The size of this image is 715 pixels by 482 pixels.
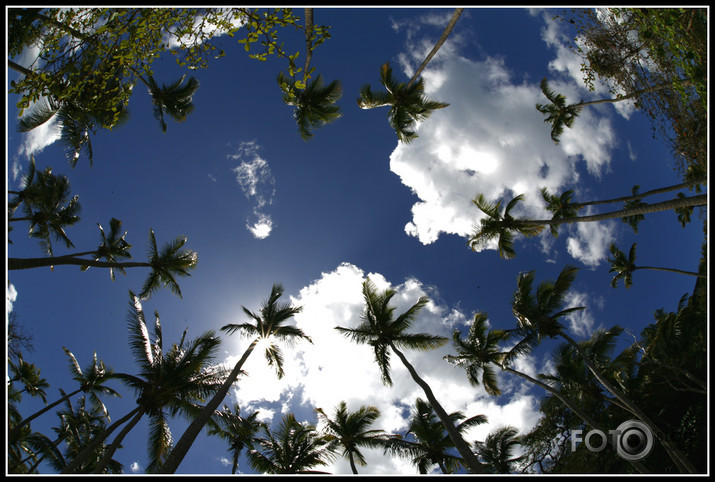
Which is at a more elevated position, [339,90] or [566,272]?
[339,90]

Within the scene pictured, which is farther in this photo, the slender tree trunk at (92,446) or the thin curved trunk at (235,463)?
the thin curved trunk at (235,463)

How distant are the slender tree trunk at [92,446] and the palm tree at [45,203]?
35.7ft

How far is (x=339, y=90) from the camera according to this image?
1316cm

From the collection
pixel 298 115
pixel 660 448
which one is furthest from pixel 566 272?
pixel 298 115

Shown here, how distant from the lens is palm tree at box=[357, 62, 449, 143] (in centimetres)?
1219

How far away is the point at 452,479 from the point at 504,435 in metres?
16.7

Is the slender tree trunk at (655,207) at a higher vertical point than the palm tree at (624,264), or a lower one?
lower

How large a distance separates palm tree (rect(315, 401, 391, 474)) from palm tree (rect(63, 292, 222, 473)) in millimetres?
6208

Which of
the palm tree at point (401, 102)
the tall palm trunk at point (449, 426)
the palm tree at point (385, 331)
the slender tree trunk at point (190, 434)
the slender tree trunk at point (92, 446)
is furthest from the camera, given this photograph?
the palm tree at point (385, 331)

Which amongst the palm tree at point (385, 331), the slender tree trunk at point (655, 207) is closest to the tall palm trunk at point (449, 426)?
the palm tree at point (385, 331)

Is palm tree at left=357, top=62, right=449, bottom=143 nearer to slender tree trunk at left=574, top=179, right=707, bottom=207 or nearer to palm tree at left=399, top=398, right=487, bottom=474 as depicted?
slender tree trunk at left=574, top=179, right=707, bottom=207

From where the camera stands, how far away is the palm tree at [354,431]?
1530 cm

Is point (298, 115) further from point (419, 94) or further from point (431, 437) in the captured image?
point (431, 437)

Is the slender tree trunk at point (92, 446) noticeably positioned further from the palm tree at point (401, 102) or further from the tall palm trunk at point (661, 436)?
the tall palm trunk at point (661, 436)
